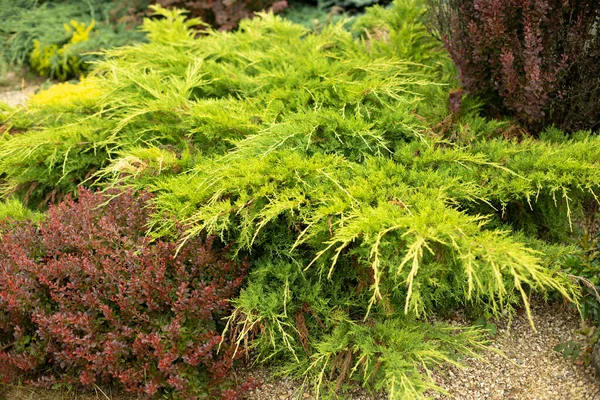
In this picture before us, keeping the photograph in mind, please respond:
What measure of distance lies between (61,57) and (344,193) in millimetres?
4410

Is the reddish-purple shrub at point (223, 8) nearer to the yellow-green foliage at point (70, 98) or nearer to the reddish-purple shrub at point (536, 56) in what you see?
the yellow-green foliage at point (70, 98)

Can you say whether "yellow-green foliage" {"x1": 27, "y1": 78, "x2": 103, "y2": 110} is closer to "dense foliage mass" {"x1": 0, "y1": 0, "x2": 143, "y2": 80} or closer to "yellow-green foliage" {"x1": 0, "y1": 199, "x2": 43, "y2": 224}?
"yellow-green foliage" {"x1": 0, "y1": 199, "x2": 43, "y2": 224}

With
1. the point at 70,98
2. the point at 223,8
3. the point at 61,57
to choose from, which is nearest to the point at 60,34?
the point at 61,57

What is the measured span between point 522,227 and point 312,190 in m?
1.06

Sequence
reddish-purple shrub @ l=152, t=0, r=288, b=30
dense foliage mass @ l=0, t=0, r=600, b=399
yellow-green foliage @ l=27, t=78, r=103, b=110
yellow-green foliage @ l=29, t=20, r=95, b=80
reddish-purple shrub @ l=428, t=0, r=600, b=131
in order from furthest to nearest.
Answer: yellow-green foliage @ l=29, t=20, r=95, b=80, reddish-purple shrub @ l=152, t=0, r=288, b=30, yellow-green foliage @ l=27, t=78, r=103, b=110, reddish-purple shrub @ l=428, t=0, r=600, b=131, dense foliage mass @ l=0, t=0, r=600, b=399

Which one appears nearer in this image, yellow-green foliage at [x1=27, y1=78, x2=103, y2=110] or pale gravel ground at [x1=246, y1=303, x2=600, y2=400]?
pale gravel ground at [x1=246, y1=303, x2=600, y2=400]

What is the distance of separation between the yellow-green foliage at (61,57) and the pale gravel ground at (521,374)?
14.0 feet

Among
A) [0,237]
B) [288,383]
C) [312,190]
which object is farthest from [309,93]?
[0,237]

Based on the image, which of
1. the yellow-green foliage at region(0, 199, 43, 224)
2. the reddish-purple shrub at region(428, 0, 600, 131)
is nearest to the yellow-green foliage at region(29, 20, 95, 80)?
the yellow-green foliage at region(0, 199, 43, 224)

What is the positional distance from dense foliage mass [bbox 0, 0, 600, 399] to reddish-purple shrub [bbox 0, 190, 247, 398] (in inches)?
4.8

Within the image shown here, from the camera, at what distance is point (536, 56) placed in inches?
104

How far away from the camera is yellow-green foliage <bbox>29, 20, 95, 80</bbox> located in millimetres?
5496

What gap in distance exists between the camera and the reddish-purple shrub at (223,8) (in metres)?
A: 5.14

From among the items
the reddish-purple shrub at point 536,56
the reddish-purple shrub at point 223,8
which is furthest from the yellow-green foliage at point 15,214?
the reddish-purple shrub at point 223,8
